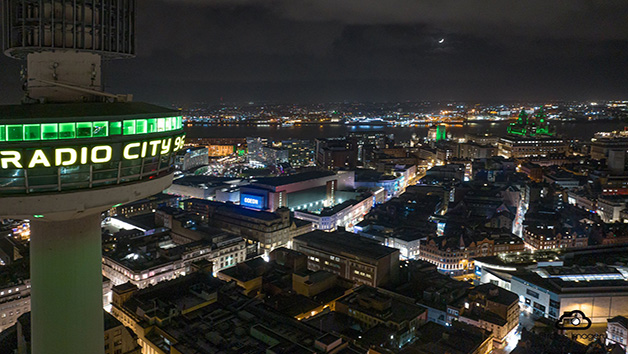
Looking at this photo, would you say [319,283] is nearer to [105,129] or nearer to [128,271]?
[128,271]

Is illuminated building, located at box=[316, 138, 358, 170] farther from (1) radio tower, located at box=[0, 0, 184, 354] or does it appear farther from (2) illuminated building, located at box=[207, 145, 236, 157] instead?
(1) radio tower, located at box=[0, 0, 184, 354]

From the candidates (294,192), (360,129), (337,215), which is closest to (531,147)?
(294,192)

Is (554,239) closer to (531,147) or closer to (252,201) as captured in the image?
(252,201)

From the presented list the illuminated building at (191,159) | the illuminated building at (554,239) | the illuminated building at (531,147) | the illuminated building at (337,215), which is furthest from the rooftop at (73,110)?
the illuminated building at (531,147)

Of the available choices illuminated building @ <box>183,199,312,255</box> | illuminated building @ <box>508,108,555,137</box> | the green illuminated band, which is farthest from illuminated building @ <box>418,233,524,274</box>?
illuminated building @ <box>508,108,555,137</box>

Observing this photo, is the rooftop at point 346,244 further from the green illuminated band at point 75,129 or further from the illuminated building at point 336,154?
the illuminated building at point 336,154

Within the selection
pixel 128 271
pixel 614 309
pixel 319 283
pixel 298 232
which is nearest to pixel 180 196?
pixel 298 232
